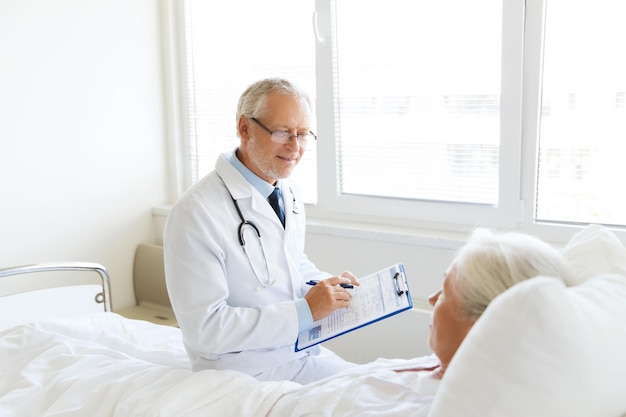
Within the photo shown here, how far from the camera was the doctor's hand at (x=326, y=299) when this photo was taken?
6.56 ft

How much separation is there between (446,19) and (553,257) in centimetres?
169

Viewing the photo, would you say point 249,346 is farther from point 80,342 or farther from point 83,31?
point 83,31

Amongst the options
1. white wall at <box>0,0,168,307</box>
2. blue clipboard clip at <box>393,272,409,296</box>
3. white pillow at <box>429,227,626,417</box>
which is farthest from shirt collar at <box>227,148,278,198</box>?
white wall at <box>0,0,168,307</box>

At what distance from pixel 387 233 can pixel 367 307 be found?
993 millimetres

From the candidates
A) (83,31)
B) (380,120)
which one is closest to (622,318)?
(380,120)

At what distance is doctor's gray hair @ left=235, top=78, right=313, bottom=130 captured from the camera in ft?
6.89

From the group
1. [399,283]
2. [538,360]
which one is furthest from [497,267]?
[399,283]

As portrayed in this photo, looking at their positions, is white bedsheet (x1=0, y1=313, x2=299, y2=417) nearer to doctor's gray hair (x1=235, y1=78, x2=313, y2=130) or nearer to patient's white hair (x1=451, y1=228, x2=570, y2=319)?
patient's white hair (x1=451, y1=228, x2=570, y2=319)

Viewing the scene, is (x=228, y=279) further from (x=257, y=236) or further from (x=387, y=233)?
(x=387, y=233)

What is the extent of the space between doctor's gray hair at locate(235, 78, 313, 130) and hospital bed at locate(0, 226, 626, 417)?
0.80 meters

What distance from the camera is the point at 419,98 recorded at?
2.92 metres

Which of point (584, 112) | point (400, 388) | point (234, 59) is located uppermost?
point (234, 59)

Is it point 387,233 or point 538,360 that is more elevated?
point 538,360

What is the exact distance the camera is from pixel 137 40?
3.71m
